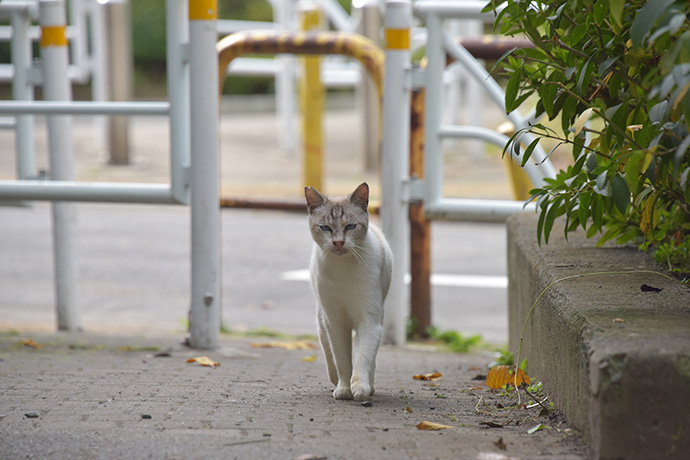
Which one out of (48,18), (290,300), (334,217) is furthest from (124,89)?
(334,217)

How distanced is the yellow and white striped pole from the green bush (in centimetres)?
604

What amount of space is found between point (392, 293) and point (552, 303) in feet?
6.74

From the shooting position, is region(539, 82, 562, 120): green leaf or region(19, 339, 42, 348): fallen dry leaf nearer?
region(539, 82, 562, 120): green leaf

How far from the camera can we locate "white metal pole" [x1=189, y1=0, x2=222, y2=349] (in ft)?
13.6

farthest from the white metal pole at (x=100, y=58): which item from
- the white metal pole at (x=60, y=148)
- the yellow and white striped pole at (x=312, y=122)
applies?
the white metal pole at (x=60, y=148)

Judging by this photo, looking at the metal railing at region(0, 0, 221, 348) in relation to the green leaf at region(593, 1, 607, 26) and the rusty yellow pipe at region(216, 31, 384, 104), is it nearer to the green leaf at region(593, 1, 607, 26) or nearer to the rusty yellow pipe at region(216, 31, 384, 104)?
the rusty yellow pipe at region(216, 31, 384, 104)

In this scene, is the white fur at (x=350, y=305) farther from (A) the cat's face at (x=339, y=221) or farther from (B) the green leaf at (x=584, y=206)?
(B) the green leaf at (x=584, y=206)

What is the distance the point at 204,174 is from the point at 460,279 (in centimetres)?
334

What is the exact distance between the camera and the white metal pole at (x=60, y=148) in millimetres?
4793

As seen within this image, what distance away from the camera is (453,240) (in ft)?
28.4

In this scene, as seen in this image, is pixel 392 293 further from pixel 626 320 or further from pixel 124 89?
pixel 124 89

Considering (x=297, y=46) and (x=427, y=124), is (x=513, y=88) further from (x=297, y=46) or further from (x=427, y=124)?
(x=297, y=46)

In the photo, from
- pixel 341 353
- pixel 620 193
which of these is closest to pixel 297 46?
pixel 341 353

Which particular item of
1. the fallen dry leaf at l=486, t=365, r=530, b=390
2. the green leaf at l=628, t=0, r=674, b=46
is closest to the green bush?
the green leaf at l=628, t=0, r=674, b=46
